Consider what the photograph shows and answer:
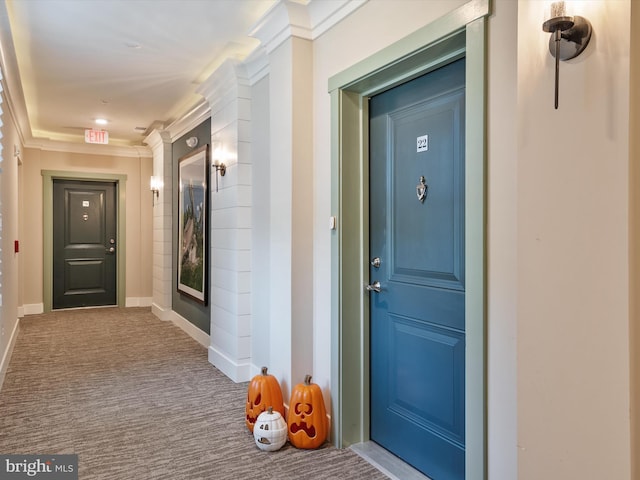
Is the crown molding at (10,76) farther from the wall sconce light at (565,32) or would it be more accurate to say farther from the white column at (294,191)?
the wall sconce light at (565,32)

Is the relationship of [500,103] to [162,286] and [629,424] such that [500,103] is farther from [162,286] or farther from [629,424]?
[162,286]

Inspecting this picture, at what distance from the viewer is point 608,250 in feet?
3.82

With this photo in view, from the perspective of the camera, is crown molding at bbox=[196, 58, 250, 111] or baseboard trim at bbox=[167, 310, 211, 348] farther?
Answer: baseboard trim at bbox=[167, 310, 211, 348]

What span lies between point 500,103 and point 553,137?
0.43 metres

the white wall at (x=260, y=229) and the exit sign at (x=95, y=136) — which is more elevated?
the exit sign at (x=95, y=136)

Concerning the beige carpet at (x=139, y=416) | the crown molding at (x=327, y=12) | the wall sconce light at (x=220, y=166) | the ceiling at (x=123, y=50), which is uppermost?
the ceiling at (x=123, y=50)

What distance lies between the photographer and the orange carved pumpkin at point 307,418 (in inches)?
100.0

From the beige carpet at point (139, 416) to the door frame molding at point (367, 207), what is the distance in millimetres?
440

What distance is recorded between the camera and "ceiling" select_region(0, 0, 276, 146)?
300cm

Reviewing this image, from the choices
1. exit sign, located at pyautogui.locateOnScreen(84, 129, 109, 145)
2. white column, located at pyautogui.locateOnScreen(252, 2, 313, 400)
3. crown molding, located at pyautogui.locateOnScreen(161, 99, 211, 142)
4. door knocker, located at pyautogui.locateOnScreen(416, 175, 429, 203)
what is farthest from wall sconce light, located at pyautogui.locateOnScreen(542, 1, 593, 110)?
exit sign, located at pyautogui.locateOnScreen(84, 129, 109, 145)
